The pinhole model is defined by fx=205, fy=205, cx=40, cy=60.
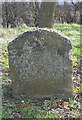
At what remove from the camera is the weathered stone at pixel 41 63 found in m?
3.53

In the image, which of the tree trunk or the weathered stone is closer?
the weathered stone

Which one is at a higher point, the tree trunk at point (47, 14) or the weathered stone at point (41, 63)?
the tree trunk at point (47, 14)

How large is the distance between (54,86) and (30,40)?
3.07ft

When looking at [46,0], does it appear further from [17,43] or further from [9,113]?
[9,113]

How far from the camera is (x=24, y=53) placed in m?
3.58

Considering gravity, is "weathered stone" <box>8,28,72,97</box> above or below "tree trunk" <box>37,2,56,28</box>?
below

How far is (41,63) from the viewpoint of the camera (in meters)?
3.62

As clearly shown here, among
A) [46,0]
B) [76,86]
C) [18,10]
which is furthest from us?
[18,10]

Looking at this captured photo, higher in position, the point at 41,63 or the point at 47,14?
the point at 47,14

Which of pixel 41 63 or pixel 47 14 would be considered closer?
pixel 41 63

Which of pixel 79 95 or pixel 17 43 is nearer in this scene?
pixel 17 43

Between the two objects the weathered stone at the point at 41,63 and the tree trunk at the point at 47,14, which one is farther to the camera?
the tree trunk at the point at 47,14

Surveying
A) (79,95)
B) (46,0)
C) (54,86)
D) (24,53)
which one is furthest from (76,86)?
(46,0)

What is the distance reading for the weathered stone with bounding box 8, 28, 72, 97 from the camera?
11.6 ft
